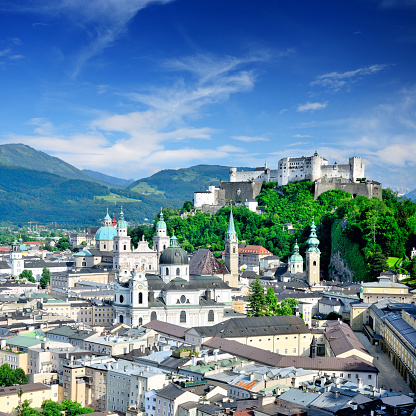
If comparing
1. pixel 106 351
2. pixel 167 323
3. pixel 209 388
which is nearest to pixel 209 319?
pixel 167 323

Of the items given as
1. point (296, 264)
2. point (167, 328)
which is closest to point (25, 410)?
point (167, 328)

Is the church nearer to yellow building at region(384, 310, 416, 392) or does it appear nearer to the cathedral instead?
the cathedral

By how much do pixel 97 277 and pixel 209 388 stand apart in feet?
187

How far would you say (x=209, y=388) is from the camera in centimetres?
3931

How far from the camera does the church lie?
6131 centimetres

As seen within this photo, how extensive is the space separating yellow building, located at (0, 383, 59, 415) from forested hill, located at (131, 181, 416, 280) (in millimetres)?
40456

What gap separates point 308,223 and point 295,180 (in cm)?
979

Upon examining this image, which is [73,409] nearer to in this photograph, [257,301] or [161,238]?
[257,301]

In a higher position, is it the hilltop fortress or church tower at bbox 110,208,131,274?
the hilltop fortress

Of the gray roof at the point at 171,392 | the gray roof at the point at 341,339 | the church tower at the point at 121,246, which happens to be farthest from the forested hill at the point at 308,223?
the gray roof at the point at 171,392

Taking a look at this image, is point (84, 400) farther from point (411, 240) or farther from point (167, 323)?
point (411, 240)

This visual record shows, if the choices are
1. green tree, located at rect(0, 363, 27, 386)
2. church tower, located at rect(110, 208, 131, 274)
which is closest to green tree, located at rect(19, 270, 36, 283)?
church tower, located at rect(110, 208, 131, 274)

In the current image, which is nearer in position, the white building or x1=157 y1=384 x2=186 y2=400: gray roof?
x1=157 y1=384 x2=186 y2=400: gray roof

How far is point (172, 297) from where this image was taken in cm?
6272
